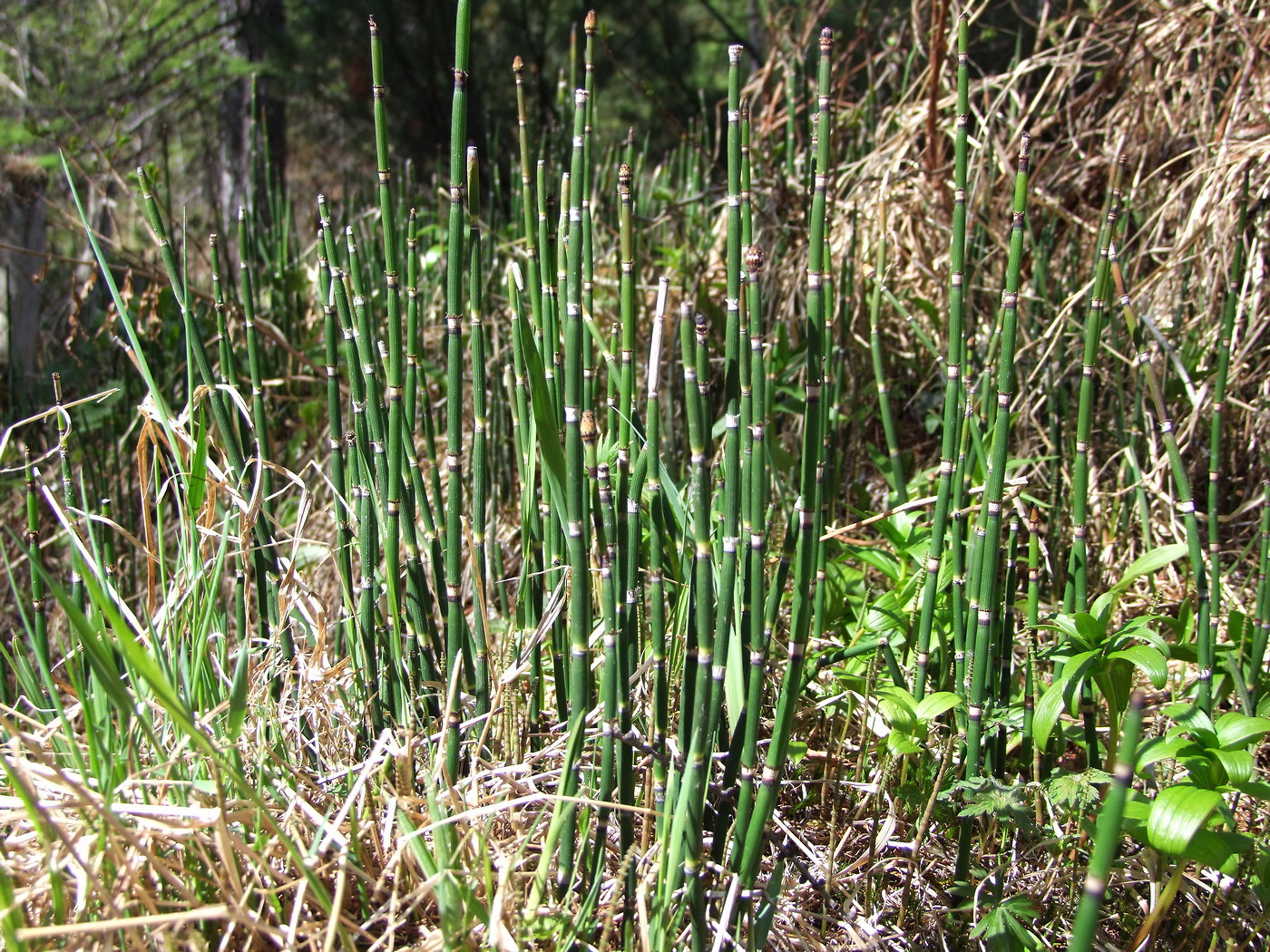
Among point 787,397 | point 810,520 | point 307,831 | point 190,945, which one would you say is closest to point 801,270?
point 787,397

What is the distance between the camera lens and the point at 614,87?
5613 mm

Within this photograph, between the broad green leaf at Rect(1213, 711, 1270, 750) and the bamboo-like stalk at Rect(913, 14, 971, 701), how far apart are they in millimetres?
281

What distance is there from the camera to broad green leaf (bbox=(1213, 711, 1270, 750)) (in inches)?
31.0

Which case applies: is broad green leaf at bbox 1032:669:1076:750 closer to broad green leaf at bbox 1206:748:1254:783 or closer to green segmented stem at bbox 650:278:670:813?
broad green leaf at bbox 1206:748:1254:783

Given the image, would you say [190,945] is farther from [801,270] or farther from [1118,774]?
[801,270]

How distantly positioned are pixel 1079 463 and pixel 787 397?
80 centimetres

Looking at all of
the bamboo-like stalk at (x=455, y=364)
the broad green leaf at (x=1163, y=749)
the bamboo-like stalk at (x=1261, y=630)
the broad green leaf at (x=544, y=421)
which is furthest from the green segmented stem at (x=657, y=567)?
the bamboo-like stalk at (x=1261, y=630)

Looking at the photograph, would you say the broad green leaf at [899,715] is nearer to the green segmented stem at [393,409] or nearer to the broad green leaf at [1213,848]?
the broad green leaf at [1213,848]

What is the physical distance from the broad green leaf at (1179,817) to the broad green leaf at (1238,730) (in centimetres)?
11

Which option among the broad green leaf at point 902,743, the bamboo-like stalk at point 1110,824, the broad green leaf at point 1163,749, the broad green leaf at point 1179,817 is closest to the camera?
the bamboo-like stalk at point 1110,824

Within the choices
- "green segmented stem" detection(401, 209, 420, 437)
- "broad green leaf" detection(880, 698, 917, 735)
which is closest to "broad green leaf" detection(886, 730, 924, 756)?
"broad green leaf" detection(880, 698, 917, 735)

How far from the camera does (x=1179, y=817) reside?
0.68 meters

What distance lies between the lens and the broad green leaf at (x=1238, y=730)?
786mm

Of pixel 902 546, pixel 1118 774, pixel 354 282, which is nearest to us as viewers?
pixel 1118 774
